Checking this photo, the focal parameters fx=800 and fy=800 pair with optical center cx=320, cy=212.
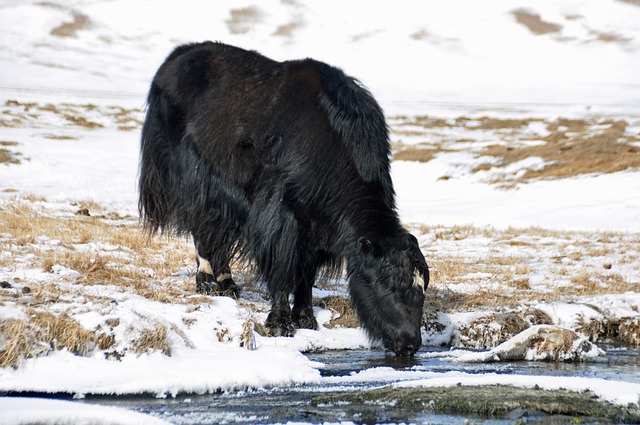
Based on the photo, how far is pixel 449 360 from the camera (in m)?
5.77

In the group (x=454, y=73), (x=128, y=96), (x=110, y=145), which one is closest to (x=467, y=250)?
(x=110, y=145)

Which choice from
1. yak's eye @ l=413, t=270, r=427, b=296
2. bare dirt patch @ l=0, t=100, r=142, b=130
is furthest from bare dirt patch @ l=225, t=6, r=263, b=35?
yak's eye @ l=413, t=270, r=427, b=296

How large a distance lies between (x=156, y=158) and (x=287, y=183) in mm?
1918

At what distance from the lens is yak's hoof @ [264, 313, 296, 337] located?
247 inches

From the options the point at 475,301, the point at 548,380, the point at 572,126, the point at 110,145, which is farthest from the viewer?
the point at 572,126

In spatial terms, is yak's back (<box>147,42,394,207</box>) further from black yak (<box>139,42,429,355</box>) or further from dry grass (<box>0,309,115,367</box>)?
dry grass (<box>0,309,115,367</box>)

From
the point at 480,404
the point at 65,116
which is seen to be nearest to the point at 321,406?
the point at 480,404

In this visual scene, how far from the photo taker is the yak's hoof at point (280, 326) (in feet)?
20.6

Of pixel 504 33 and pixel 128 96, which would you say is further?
pixel 504 33

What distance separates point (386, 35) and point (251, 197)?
408ft

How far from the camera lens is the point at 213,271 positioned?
24.5 ft

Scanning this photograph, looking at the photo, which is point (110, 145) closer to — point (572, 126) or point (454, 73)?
point (572, 126)

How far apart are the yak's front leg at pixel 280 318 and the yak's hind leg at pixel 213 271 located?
2.99ft

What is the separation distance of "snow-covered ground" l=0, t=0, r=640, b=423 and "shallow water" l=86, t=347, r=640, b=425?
159mm
